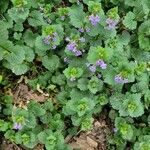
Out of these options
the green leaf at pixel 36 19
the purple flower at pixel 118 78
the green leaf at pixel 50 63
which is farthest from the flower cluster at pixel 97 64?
the green leaf at pixel 36 19

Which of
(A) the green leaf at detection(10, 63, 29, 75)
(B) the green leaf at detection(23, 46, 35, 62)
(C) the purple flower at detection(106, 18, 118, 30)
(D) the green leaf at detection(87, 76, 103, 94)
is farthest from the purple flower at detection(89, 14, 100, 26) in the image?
(A) the green leaf at detection(10, 63, 29, 75)

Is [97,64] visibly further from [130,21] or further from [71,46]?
[130,21]

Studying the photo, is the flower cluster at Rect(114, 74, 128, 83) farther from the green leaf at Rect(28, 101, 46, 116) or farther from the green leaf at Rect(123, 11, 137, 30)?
the green leaf at Rect(28, 101, 46, 116)

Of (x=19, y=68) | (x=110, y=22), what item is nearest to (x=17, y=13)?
(x=19, y=68)

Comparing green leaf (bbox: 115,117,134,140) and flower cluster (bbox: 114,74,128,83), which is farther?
green leaf (bbox: 115,117,134,140)

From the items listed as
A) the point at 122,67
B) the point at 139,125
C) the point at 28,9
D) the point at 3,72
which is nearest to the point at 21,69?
the point at 3,72

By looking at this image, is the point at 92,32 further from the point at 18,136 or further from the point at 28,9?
the point at 18,136

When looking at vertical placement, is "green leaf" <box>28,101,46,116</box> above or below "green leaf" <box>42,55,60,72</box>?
below

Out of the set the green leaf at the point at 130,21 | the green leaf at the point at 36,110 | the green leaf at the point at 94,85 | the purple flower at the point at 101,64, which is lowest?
the green leaf at the point at 36,110

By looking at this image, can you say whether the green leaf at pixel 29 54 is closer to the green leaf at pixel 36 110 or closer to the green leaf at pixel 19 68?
the green leaf at pixel 19 68
